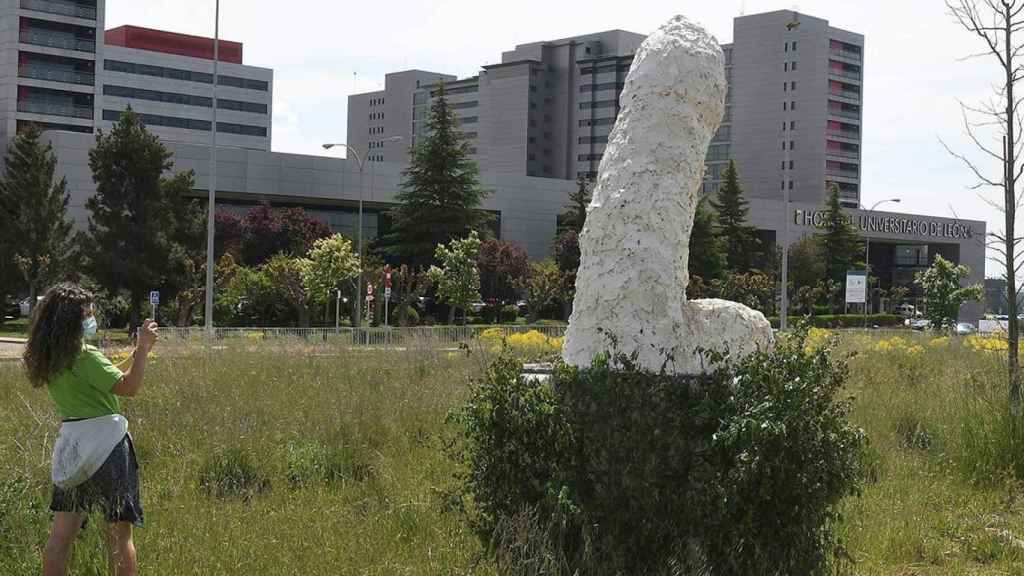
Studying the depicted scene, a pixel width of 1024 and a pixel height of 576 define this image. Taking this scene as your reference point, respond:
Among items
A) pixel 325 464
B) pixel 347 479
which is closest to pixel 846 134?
pixel 325 464

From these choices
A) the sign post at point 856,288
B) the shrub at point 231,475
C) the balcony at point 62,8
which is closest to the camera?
the shrub at point 231,475

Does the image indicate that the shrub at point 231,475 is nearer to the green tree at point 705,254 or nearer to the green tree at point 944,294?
the green tree at point 944,294

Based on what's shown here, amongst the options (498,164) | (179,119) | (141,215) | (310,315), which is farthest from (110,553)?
(498,164)

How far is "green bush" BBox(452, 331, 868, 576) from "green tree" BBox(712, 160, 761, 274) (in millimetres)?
62787

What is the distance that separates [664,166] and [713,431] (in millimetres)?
1968

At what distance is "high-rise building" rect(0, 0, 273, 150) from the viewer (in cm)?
7088

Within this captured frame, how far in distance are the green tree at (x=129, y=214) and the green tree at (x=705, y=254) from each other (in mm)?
31752

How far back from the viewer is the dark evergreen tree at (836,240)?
6925cm

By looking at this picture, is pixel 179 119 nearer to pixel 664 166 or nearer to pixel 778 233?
pixel 778 233

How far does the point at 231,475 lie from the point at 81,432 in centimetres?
272

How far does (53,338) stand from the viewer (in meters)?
4.98

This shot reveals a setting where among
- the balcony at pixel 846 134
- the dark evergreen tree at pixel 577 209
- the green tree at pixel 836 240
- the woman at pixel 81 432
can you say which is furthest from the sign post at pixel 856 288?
the balcony at pixel 846 134

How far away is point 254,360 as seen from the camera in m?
14.0

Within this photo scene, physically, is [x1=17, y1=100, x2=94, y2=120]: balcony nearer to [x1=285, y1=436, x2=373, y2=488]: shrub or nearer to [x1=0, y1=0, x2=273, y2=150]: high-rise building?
[x1=0, y1=0, x2=273, y2=150]: high-rise building
